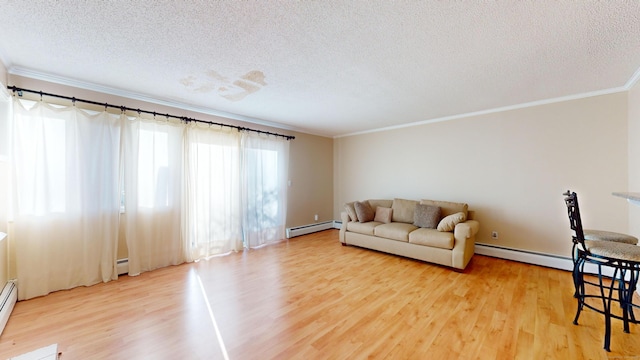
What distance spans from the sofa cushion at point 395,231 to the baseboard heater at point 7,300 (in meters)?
4.29

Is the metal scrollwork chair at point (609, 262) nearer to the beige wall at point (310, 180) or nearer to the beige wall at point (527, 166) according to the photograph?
the beige wall at point (527, 166)

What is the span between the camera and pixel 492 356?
1785 millimetres

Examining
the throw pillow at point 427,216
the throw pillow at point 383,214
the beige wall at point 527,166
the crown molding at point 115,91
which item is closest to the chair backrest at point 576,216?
the beige wall at point 527,166

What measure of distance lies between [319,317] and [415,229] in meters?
2.43

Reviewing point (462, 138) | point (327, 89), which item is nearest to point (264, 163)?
point (327, 89)

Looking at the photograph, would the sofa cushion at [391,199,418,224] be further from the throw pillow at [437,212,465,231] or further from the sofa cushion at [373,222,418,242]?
the throw pillow at [437,212,465,231]

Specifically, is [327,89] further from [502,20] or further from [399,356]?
[399,356]

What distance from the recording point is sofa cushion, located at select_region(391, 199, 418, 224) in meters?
4.59

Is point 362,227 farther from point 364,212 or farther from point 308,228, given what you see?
point 308,228

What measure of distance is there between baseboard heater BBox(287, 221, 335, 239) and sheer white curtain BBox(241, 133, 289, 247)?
31 centimetres

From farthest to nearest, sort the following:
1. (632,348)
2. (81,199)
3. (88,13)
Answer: (81,199)
(632,348)
(88,13)

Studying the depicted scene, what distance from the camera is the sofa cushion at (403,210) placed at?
4.59 metres

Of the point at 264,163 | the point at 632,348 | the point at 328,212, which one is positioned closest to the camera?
the point at 632,348

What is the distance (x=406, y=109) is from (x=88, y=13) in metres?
3.82
